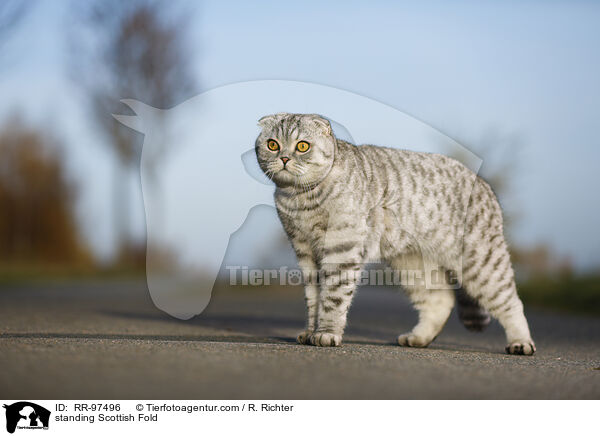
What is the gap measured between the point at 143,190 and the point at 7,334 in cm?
130

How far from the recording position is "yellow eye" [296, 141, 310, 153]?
3600 mm

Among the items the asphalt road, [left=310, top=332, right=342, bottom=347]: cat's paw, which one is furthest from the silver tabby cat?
the asphalt road

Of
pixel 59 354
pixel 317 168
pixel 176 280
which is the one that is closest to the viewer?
pixel 59 354

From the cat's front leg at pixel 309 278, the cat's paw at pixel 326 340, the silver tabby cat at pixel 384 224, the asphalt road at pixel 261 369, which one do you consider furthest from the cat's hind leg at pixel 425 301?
the cat's paw at pixel 326 340

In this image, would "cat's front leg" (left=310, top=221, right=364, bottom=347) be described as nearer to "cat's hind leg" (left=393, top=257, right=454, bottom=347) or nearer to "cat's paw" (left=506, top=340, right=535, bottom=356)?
"cat's hind leg" (left=393, top=257, right=454, bottom=347)

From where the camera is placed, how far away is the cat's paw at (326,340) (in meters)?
3.49

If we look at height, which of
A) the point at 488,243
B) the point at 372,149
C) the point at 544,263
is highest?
the point at 372,149

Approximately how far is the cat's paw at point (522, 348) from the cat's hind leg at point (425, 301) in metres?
0.51

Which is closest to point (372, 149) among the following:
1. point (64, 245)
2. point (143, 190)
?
point (143, 190)

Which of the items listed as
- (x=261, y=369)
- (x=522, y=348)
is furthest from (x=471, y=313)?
(x=261, y=369)

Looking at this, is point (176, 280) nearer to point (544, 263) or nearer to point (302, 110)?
point (302, 110)
